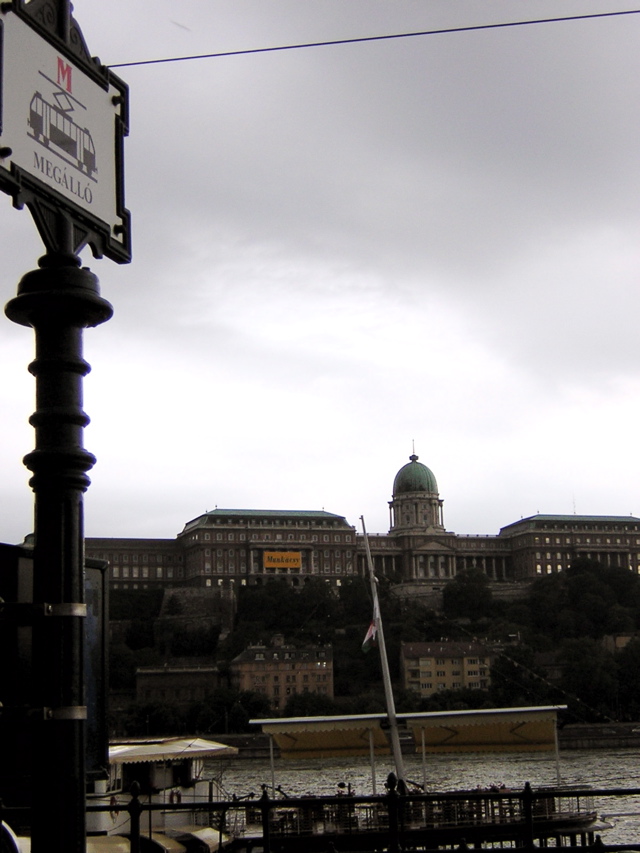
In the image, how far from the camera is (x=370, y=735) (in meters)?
27.5

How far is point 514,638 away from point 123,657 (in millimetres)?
38194

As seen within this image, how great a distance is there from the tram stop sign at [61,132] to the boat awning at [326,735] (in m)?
24.2

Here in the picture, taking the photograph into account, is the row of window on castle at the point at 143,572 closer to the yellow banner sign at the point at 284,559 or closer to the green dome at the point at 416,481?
the yellow banner sign at the point at 284,559

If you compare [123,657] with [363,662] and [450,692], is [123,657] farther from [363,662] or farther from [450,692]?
[450,692]

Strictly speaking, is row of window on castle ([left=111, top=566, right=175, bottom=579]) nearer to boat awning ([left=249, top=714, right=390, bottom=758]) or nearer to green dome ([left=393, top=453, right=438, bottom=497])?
green dome ([left=393, top=453, right=438, bottom=497])

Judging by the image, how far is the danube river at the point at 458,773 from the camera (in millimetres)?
49688

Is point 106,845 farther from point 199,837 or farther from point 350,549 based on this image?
point 350,549

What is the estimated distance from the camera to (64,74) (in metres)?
3.80

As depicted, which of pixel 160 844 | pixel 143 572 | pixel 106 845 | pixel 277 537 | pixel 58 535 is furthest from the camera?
pixel 277 537

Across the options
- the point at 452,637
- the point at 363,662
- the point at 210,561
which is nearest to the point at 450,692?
the point at 363,662

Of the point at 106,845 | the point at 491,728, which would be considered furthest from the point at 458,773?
the point at 106,845

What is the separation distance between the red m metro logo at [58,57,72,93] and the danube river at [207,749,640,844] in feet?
132

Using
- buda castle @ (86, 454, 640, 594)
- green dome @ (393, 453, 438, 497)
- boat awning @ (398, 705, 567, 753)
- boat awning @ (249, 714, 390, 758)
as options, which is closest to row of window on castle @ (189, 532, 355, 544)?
buda castle @ (86, 454, 640, 594)

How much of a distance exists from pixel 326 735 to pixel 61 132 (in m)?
26.6
